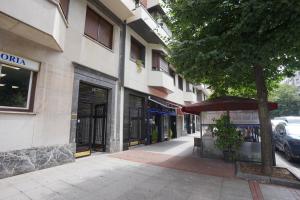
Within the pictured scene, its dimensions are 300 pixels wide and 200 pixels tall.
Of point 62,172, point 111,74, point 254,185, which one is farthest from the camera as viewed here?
point 111,74

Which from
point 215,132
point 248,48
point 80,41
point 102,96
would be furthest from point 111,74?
point 248,48

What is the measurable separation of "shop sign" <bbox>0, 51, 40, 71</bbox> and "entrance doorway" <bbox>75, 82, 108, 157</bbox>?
2.46m

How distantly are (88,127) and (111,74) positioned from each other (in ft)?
9.75

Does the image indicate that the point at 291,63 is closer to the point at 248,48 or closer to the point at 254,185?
the point at 248,48

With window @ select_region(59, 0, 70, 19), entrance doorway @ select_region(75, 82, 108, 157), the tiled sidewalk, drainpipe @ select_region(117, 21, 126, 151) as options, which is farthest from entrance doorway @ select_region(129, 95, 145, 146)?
window @ select_region(59, 0, 70, 19)

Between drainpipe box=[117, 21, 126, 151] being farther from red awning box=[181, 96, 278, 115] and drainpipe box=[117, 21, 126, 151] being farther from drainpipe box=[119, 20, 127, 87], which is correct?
red awning box=[181, 96, 278, 115]

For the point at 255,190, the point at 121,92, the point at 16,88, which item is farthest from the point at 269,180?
the point at 16,88

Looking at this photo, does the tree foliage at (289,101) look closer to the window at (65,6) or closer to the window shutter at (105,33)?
the window shutter at (105,33)

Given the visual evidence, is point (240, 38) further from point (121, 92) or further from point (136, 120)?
point (136, 120)

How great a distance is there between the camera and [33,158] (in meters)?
6.09

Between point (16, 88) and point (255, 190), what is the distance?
7.72m

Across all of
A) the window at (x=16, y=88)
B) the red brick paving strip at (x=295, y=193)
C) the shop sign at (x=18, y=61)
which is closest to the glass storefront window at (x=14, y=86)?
the window at (x=16, y=88)

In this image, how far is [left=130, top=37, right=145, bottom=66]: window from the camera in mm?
12467

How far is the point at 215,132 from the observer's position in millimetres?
8648
